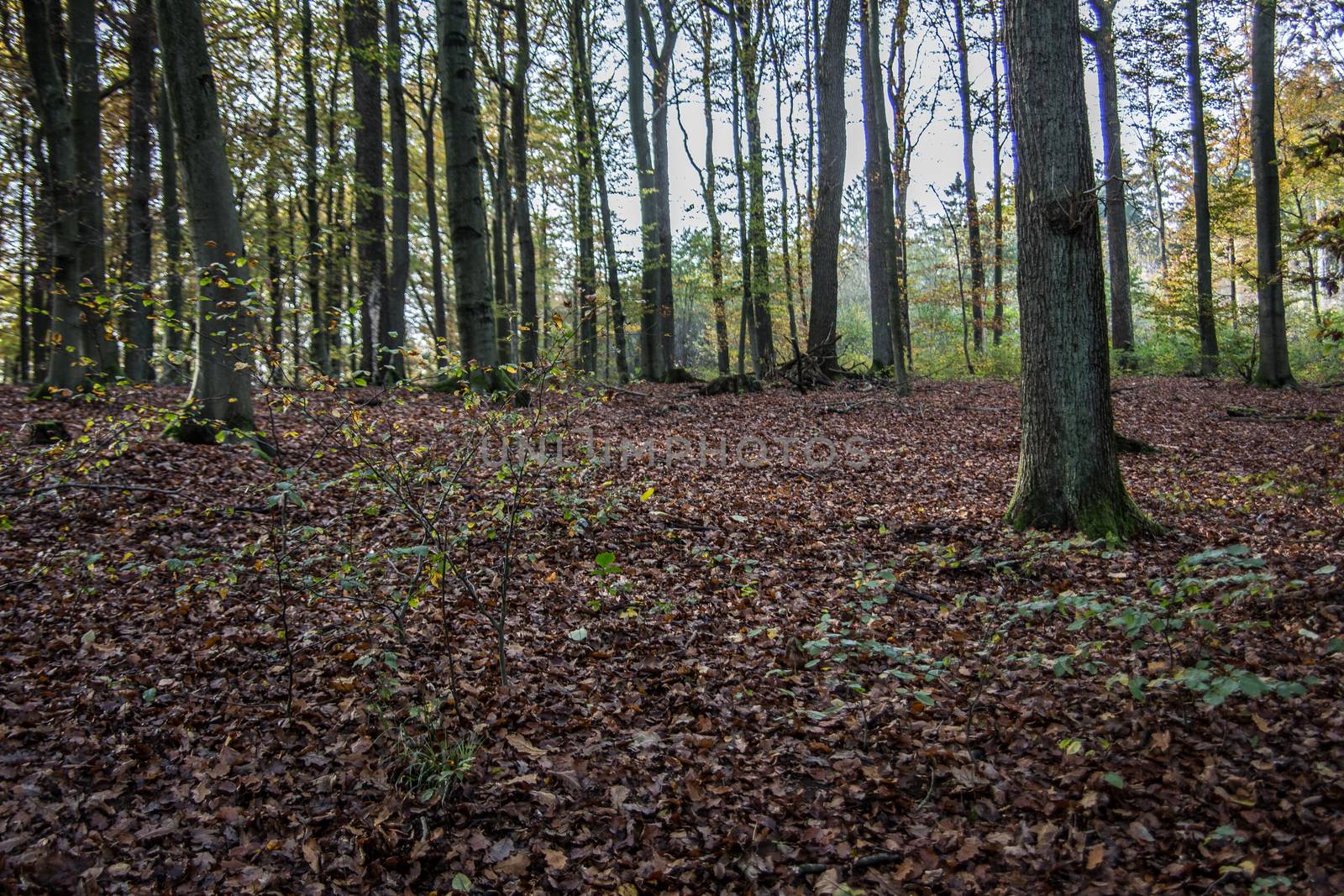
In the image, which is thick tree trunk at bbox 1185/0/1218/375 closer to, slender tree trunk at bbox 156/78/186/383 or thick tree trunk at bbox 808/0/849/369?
thick tree trunk at bbox 808/0/849/369

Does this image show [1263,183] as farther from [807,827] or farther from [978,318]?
[807,827]

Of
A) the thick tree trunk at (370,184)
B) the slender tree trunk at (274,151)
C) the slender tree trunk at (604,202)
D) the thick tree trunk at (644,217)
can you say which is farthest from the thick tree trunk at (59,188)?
the thick tree trunk at (644,217)

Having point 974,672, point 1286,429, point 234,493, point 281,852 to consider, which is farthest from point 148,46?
point 1286,429

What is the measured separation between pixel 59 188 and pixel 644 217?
35.8ft

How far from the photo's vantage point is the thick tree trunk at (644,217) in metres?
16.1

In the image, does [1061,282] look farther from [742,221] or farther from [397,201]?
[397,201]

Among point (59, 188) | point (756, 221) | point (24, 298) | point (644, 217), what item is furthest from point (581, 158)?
point (24, 298)

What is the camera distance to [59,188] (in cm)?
783

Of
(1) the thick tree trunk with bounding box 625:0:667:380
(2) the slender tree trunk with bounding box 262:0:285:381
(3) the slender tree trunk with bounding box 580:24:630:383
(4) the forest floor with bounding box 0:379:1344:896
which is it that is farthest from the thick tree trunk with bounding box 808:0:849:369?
(2) the slender tree trunk with bounding box 262:0:285:381

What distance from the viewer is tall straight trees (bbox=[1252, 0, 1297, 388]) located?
471 inches

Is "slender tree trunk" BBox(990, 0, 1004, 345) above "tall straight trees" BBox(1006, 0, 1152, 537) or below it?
above

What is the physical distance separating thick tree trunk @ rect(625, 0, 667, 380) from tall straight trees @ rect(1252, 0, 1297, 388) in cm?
1109

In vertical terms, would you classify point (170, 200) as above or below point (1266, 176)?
above

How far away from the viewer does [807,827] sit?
2.89 m
